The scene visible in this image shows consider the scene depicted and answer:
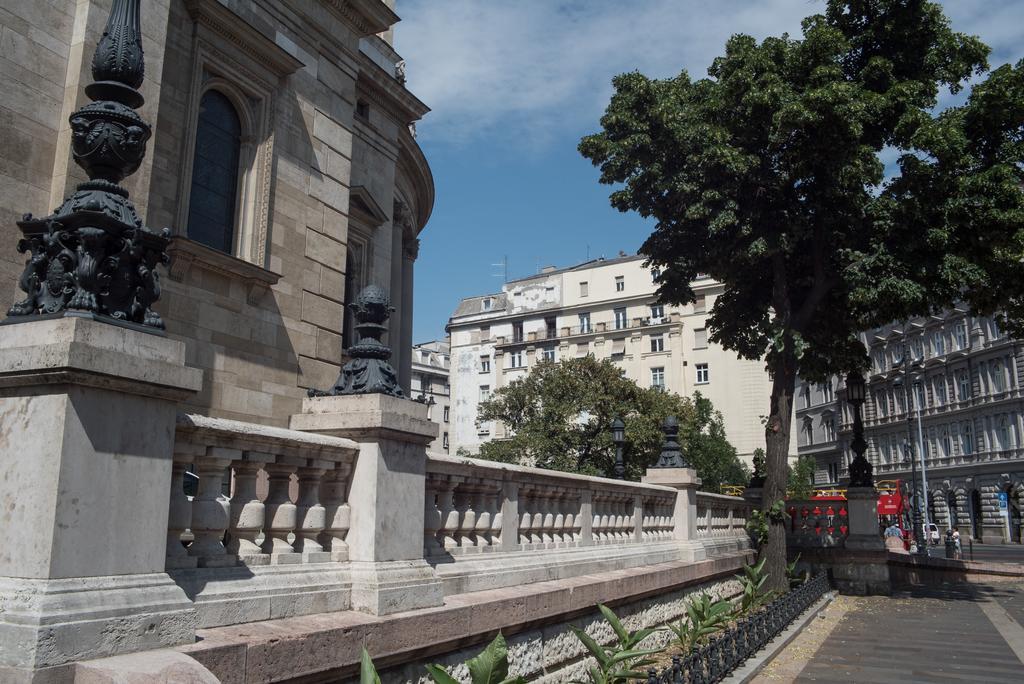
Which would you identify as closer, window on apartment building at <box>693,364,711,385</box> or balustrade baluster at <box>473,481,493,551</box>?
balustrade baluster at <box>473,481,493,551</box>

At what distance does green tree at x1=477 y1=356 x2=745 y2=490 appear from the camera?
133ft

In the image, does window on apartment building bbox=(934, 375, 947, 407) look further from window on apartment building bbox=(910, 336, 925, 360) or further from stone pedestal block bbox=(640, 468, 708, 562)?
stone pedestal block bbox=(640, 468, 708, 562)

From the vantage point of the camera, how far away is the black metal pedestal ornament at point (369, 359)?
569cm

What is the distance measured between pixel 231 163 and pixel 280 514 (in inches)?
326

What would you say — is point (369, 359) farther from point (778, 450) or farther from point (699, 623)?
point (778, 450)

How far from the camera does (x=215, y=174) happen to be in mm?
11594

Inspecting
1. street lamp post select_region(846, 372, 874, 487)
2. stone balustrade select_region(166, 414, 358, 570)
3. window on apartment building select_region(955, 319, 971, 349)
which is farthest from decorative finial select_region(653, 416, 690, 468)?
window on apartment building select_region(955, 319, 971, 349)

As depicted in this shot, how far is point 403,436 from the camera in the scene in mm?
5723

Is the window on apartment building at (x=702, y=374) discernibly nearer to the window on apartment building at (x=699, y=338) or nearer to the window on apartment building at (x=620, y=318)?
the window on apartment building at (x=699, y=338)

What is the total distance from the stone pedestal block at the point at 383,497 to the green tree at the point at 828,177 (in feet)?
42.4

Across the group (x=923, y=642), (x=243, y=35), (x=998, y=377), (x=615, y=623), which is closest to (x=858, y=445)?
(x=923, y=642)

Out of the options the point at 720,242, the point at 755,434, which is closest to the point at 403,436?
the point at 720,242

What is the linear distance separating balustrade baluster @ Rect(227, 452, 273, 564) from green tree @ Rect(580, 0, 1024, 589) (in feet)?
46.2

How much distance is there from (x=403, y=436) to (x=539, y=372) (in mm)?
37295
